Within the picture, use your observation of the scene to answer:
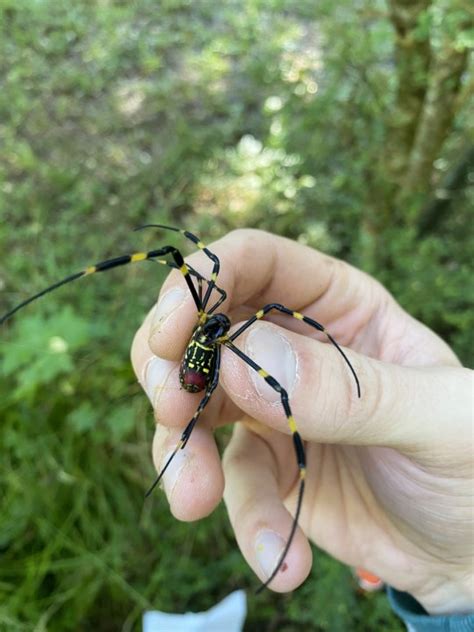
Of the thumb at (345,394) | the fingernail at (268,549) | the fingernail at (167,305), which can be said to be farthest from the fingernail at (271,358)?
the fingernail at (268,549)

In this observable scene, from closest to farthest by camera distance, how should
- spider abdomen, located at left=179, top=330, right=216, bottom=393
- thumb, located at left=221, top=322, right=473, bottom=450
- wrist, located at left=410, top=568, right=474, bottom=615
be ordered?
thumb, located at left=221, top=322, right=473, bottom=450
spider abdomen, located at left=179, top=330, right=216, bottom=393
wrist, located at left=410, top=568, right=474, bottom=615

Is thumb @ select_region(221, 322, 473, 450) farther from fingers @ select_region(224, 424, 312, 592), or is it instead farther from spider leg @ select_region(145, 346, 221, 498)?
fingers @ select_region(224, 424, 312, 592)

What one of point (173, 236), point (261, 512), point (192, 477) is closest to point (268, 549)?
point (261, 512)

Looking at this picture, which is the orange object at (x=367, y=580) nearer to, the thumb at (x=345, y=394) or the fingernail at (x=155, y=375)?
the thumb at (x=345, y=394)

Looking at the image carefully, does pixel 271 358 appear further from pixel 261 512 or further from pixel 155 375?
pixel 261 512

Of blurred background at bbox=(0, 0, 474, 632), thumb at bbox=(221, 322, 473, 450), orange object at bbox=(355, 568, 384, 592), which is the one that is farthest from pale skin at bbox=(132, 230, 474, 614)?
blurred background at bbox=(0, 0, 474, 632)

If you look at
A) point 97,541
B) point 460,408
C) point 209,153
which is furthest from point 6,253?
point 460,408
